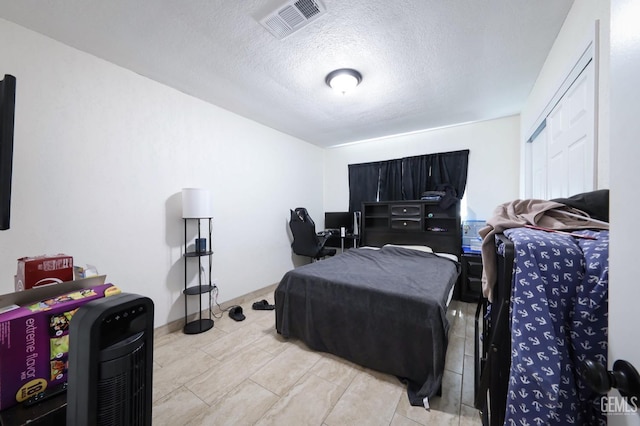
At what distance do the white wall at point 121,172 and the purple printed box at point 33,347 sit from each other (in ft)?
4.70

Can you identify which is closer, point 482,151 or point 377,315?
point 377,315

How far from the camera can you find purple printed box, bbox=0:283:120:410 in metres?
0.65

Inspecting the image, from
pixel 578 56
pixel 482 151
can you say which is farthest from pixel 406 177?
pixel 578 56

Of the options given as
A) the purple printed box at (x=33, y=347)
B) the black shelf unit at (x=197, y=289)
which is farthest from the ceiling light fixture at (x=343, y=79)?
the purple printed box at (x=33, y=347)

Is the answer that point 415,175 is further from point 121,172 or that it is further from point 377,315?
point 121,172

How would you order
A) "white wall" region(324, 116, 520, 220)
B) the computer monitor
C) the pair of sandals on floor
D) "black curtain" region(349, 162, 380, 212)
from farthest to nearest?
the computer monitor, "black curtain" region(349, 162, 380, 212), "white wall" region(324, 116, 520, 220), the pair of sandals on floor

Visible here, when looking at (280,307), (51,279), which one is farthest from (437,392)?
(51,279)

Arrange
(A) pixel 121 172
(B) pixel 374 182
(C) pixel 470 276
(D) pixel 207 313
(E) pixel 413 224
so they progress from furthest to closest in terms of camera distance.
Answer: (B) pixel 374 182, (E) pixel 413 224, (C) pixel 470 276, (D) pixel 207 313, (A) pixel 121 172

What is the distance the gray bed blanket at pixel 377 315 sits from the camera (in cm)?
156

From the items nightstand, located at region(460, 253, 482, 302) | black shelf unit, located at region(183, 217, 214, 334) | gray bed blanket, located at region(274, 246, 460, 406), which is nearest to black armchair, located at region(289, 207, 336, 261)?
gray bed blanket, located at region(274, 246, 460, 406)

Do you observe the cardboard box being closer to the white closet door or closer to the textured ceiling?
the textured ceiling

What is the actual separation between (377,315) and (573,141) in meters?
1.72

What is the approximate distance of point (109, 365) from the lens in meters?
0.58

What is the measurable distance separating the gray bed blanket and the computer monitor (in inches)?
75.6
